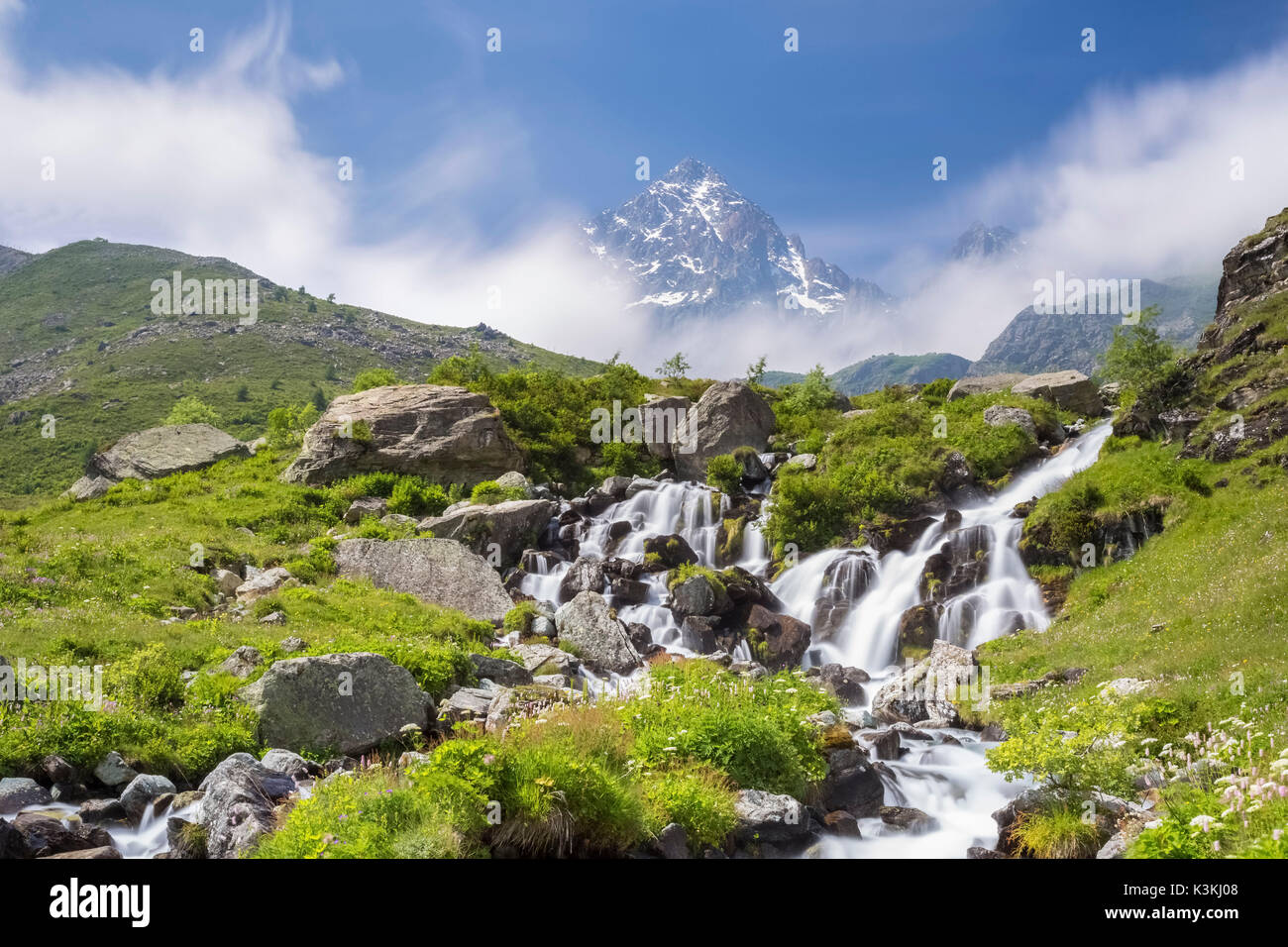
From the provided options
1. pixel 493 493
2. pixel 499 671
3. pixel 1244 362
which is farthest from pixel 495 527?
pixel 1244 362

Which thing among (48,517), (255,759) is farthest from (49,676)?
(48,517)

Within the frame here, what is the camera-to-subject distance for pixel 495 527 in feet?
104

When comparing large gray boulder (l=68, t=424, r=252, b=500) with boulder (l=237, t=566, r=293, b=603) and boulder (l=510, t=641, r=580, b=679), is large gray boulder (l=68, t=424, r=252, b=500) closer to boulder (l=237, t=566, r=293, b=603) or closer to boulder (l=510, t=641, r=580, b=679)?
boulder (l=237, t=566, r=293, b=603)

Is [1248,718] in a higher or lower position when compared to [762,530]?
lower

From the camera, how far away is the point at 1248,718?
1270 cm

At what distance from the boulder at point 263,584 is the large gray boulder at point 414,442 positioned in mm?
13504

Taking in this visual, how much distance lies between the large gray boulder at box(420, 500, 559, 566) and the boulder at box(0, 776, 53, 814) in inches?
814

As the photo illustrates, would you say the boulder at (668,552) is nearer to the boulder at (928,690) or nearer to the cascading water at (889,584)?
the cascading water at (889,584)

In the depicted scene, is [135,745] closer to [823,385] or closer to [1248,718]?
[1248,718]

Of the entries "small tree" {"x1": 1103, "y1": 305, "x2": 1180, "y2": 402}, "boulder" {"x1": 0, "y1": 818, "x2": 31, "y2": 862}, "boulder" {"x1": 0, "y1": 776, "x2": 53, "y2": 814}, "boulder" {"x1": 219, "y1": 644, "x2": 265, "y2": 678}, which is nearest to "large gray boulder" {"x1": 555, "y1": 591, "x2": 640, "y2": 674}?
"boulder" {"x1": 219, "y1": 644, "x2": 265, "y2": 678}

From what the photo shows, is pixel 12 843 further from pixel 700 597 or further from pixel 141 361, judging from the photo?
pixel 141 361

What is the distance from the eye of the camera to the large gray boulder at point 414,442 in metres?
38.0

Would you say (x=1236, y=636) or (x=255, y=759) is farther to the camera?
(x=1236, y=636)
